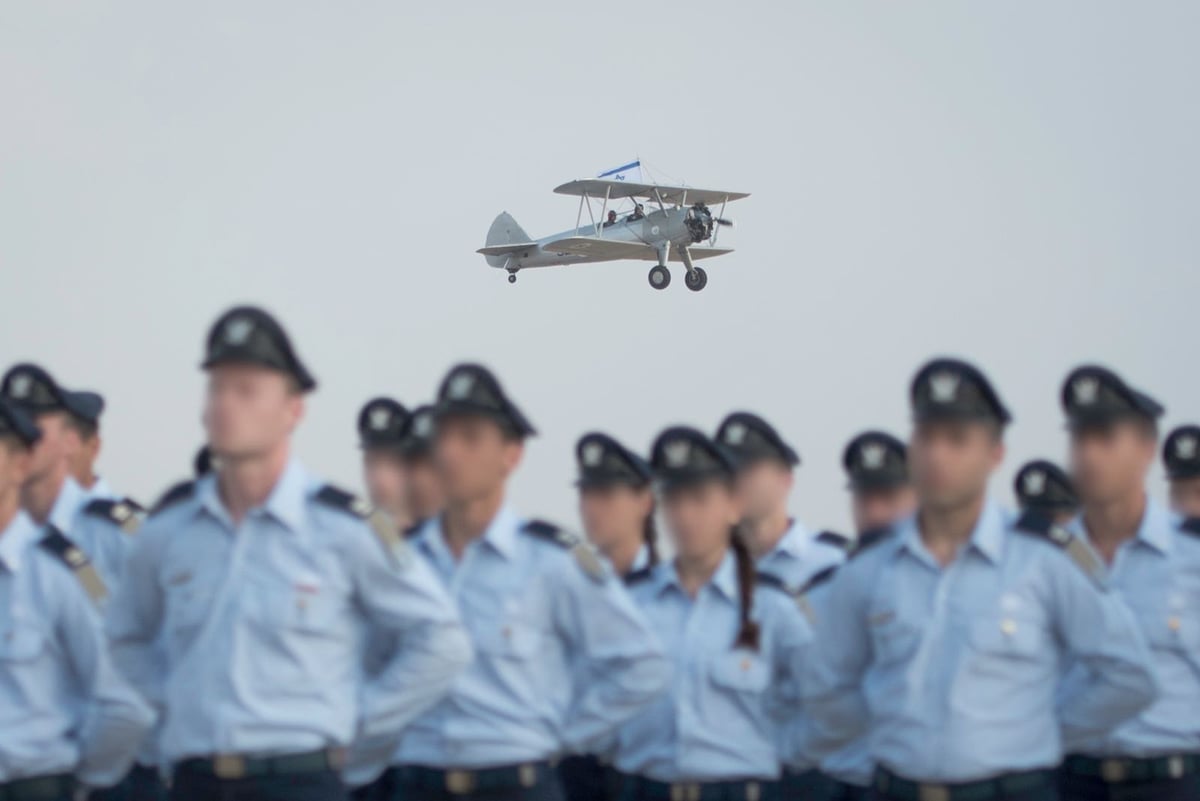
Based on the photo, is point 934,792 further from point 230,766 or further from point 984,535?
point 230,766

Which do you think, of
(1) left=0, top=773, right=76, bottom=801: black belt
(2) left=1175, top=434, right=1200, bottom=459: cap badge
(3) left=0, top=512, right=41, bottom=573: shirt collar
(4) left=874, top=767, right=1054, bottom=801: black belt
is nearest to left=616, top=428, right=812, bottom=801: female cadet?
(4) left=874, top=767, right=1054, bottom=801: black belt

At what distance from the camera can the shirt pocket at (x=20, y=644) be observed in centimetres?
594

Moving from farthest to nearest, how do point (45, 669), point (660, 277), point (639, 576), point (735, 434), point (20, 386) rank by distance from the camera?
point (660, 277) < point (735, 434) < point (20, 386) < point (639, 576) < point (45, 669)

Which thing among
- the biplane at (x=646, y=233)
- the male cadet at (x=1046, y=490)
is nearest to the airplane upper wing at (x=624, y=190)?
the biplane at (x=646, y=233)

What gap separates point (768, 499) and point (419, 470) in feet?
5.38

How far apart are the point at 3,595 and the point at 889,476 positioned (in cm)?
395

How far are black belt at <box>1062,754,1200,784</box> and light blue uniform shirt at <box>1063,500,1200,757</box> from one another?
0.03 m

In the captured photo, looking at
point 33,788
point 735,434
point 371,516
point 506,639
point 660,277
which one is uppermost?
point 660,277

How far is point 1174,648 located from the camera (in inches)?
279

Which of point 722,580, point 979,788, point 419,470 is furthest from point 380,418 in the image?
point 979,788

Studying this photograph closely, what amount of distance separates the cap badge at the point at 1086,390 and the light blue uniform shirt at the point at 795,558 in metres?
2.07

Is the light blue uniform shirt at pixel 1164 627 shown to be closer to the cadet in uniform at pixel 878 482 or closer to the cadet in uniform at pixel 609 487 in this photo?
the cadet in uniform at pixel 878 482

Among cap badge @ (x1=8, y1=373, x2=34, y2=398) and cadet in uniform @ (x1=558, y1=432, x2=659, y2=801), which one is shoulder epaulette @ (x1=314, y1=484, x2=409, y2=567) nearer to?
cadet in uniform @ (x1=558, y1=432, x2=659, y2=801)

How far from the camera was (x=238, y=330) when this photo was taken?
5.38 metres
